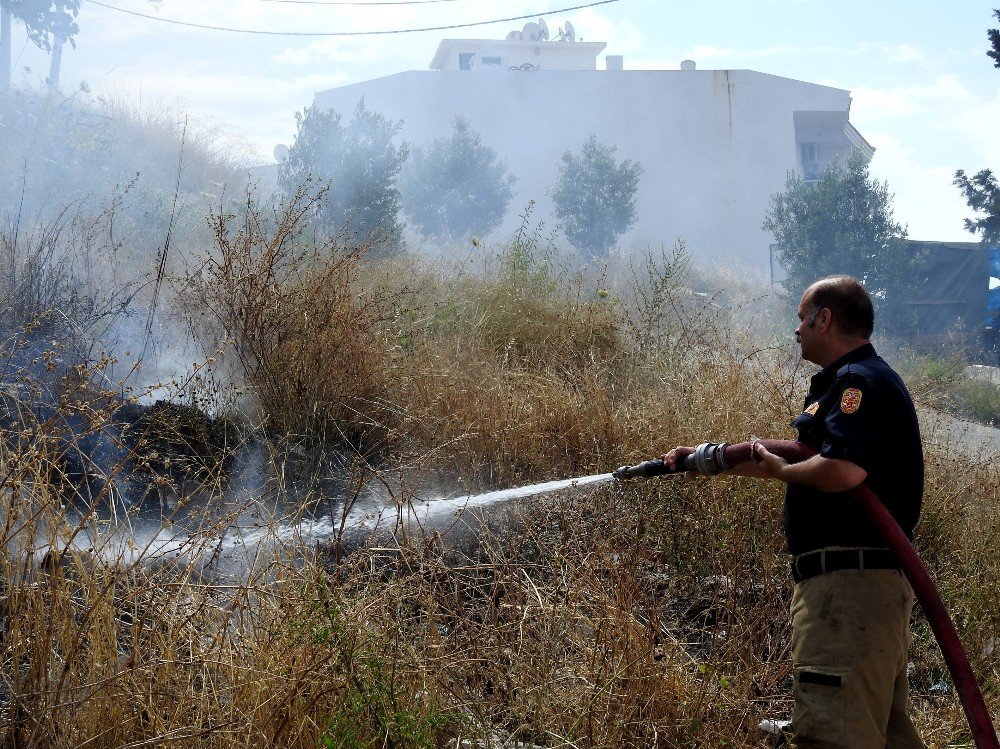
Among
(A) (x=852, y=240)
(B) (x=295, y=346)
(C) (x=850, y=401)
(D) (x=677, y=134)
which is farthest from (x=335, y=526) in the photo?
(D) (x=677, y=134)

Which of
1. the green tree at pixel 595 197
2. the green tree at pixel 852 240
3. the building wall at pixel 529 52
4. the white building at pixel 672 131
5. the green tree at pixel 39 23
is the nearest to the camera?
the green tree at pixel 39 23

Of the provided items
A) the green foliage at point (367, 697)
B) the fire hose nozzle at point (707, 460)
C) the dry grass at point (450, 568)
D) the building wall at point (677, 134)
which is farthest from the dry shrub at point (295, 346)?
the building wall at point (677, 134)

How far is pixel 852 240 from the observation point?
64.7 ft

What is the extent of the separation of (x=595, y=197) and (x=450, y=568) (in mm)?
24693

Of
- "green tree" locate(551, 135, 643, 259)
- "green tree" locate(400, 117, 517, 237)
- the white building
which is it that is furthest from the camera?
the white building

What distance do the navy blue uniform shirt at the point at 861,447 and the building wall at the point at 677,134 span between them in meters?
29.6

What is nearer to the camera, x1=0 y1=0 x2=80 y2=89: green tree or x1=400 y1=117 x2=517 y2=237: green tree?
x1=0 y1=0 x2=80 y2=89: green tree

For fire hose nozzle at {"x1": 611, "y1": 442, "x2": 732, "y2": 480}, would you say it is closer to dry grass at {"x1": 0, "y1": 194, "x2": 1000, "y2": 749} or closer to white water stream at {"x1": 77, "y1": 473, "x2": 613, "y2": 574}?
dry grass at {"x1": 0, "y1": 194, "x2": 1000, "y2": 749}

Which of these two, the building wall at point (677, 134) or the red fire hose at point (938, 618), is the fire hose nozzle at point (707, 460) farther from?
the building wall at point (677, 134)

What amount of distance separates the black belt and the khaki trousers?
0.02 meters

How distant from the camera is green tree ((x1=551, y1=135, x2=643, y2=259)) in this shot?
26656mm

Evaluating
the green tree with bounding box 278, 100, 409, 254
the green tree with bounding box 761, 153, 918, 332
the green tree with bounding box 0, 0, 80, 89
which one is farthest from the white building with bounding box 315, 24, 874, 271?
the green tree with bounding box 0, 0, 80, 89

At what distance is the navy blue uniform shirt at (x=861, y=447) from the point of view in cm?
231

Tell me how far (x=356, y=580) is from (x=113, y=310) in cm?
401
